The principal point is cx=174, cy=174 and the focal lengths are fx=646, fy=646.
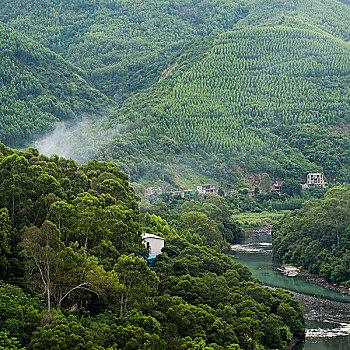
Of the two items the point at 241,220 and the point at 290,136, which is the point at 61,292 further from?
the point at 290,136

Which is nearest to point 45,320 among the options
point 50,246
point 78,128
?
point 50,246

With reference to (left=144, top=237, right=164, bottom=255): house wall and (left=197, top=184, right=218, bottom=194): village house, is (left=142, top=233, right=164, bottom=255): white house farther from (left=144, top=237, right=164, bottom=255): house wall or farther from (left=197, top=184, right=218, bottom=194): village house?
(left=197, top=184, right=218, bottom=194): village house

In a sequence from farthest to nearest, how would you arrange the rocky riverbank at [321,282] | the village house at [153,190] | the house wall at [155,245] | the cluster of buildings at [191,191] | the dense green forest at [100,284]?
the cluster of buildings at [191,191] < the village house at [153,190] < the rocky riverbank at [321,282] < the house wall at [155,245] < the dense green forest at [100,284]

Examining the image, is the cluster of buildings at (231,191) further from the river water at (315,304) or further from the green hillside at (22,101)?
the green hillside at (22,101)

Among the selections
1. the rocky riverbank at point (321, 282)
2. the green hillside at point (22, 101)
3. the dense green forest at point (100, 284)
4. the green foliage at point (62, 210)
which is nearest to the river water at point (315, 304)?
the rocky riverbank at point (321, 282)

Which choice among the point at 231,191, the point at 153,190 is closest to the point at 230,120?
the point at 231,191

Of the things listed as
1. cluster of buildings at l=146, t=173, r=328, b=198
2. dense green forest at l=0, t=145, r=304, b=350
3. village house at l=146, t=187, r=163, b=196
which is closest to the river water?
dense green forest at l=0, t=145, r=304, b=350

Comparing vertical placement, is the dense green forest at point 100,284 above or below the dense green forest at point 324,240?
below
